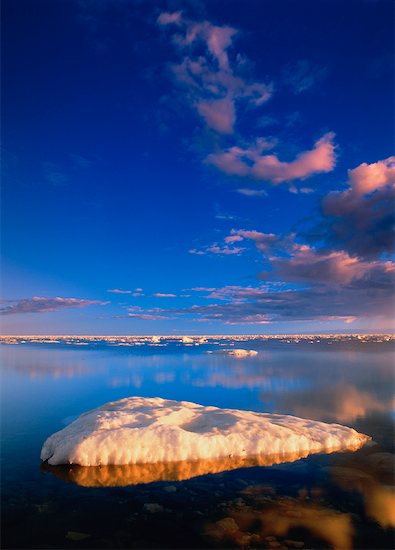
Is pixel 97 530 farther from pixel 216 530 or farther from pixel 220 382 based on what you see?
pixel 220 382

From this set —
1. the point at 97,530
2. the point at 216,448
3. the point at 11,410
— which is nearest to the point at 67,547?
the point at 97,530

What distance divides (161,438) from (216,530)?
4.34m

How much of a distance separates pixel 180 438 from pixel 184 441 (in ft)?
0.55

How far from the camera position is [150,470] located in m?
10.9

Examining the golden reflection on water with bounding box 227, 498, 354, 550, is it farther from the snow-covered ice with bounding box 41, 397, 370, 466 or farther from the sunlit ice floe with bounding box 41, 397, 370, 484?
the snow-covered ice with bounding box 41, 397, 370, 466

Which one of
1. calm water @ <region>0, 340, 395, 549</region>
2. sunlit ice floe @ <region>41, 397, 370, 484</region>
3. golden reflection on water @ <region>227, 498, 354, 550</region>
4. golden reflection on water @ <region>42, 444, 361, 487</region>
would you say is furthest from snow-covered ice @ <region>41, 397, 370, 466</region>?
golden reflection on water @ <region>227, 498, 354, 550</region>

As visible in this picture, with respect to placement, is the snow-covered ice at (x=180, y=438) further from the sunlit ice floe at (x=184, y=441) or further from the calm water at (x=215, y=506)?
the calm water at (x=215, y=506)

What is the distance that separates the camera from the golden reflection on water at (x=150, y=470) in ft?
33.8

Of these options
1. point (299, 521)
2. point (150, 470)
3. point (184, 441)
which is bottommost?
point (299, 521)

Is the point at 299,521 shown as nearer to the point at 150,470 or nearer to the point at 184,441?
the point at 184,441

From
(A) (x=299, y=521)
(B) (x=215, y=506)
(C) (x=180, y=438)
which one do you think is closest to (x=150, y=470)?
(C) (x=180, y=438)

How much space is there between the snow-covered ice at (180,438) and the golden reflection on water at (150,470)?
0.55ft

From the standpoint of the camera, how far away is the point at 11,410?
20.0 m

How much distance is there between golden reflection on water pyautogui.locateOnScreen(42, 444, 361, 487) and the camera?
10289mm
